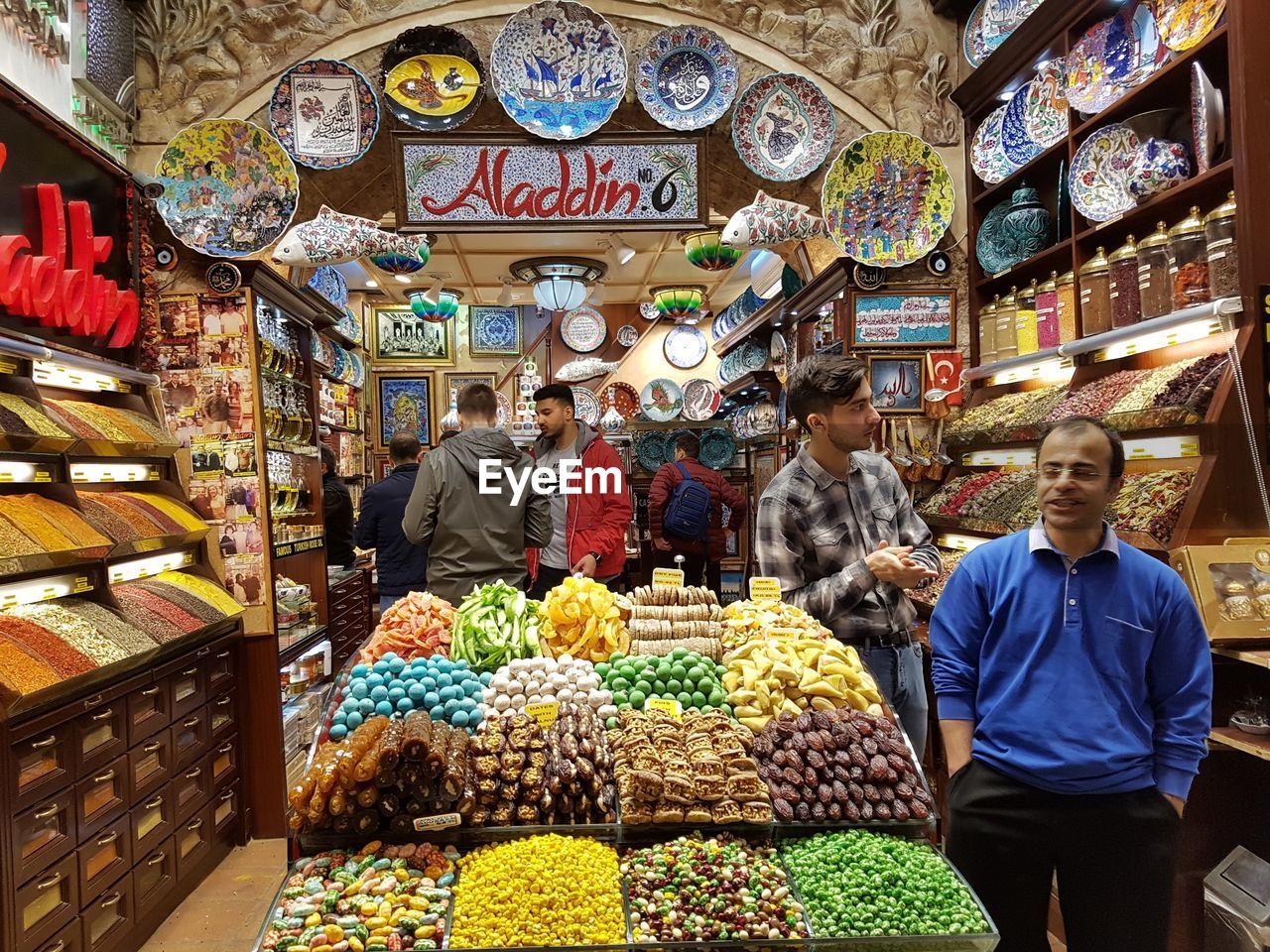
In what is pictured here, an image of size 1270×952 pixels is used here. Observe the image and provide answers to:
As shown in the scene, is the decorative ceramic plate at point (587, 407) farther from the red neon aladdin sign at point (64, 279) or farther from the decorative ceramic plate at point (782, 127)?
the red neon aladdin sign at point (64, 279)

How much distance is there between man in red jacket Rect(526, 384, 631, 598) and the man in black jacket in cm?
93

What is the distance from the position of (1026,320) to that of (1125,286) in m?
0.79

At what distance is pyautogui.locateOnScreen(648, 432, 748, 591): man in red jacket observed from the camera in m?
7.38

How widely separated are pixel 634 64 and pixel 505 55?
2.31 feet

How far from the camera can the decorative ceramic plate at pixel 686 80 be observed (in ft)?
15.0

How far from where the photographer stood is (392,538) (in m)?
5.31

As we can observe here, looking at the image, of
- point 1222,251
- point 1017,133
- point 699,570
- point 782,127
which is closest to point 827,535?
point 1222,251

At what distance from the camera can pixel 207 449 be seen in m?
4.32

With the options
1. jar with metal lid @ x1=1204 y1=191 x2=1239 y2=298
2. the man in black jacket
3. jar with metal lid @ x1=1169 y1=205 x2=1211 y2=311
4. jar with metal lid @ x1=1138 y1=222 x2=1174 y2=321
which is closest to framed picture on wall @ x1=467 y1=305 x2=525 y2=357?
the man in black jacket

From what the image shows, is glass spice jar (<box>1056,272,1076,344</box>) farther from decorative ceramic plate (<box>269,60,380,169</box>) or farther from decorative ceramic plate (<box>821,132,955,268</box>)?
decorative ceramic plate (<box>269,60,380,169</box>)

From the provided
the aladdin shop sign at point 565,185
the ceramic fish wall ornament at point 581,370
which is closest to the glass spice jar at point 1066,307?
the aladdin shop sign at point 565,185

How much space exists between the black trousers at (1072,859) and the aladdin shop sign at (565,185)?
345 cm

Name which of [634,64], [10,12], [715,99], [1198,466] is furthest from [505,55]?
[1198,466]

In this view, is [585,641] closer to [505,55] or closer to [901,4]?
[505,55]
